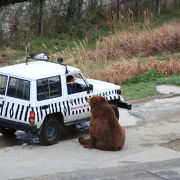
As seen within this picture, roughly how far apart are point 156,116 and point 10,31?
13471mm

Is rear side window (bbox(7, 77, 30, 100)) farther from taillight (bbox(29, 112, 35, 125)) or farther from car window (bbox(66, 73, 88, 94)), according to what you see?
car window (bbox(66, 73, 88, 94))

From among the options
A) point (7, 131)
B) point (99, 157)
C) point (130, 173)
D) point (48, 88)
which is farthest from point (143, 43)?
point (130, 173)

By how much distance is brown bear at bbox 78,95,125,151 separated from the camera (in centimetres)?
1216

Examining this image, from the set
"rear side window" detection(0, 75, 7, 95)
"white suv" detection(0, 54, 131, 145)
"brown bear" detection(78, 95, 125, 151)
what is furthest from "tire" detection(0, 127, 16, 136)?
"brown bear" detection(78, 95, 125, 151)

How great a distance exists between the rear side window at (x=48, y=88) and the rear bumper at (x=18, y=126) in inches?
24.1

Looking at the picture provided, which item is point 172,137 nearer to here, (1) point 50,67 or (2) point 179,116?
(2) point 179,116

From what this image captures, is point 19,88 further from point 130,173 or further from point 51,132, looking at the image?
point 130,173

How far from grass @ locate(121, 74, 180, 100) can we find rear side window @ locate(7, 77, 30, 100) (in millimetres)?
5190

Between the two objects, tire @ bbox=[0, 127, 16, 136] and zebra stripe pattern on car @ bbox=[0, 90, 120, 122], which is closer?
zebra stripe pattern on car @ bbox=[0, 90, 120, 122]

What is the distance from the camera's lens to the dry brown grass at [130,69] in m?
19.3

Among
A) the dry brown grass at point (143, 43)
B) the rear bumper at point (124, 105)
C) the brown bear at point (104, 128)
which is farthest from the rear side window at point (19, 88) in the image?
the dry brown grass at point (143, 43)

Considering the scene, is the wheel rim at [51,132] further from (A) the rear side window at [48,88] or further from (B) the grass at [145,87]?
(B) the grass at [145,87]

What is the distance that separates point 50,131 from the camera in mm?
12727

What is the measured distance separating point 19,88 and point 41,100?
1.72ft
